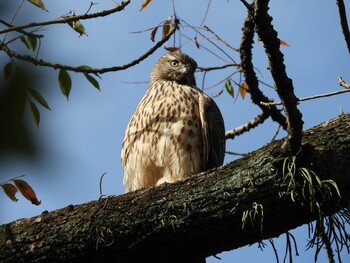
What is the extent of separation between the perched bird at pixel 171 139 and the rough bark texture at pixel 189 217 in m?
1.71

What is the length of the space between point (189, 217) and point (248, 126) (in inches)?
119

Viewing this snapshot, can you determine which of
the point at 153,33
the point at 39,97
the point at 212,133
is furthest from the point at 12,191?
the point at 39,97

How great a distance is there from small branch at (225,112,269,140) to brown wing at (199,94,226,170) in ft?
1.62

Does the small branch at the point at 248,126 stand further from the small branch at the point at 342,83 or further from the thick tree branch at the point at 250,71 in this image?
the small branch at the point at 342,83

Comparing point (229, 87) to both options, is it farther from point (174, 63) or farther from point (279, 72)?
point (279, 72)

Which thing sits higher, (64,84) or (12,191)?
(12,191)

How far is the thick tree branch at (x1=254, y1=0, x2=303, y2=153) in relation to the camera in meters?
2.47

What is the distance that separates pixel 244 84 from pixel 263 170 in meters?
2.71

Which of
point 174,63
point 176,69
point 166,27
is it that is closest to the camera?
point 166,27

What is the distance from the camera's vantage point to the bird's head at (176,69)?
6.50 m

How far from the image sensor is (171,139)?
16.5 ft

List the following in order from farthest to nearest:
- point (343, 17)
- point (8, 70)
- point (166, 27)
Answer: point (166, 27)
point (343, 17)
point (8, 70)

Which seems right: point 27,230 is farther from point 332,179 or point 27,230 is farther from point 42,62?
point 42,62

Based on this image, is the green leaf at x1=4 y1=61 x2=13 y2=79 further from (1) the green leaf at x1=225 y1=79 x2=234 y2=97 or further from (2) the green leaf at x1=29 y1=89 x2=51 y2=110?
(1) the green leaf at x1=225 y1=79 x2=234 y2=97
